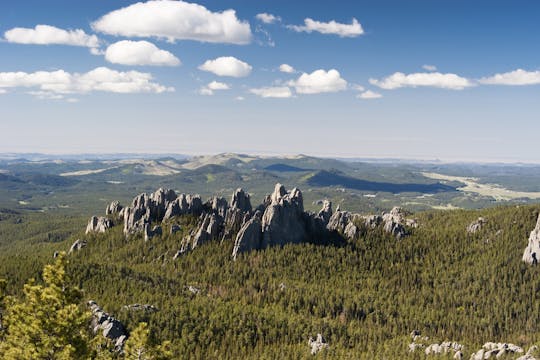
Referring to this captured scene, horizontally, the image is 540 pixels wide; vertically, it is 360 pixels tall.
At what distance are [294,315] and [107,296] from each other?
78198 mm

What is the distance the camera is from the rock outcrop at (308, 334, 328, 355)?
165 metres

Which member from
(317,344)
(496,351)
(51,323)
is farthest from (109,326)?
(496,351)

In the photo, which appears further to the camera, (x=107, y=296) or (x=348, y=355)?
(x=107, y=296)

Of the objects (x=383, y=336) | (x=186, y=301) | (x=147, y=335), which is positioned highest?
(x=147, y=335)

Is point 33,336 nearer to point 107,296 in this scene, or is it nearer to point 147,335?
point 147,335

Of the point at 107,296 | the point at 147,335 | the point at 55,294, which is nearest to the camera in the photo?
the point at 55,294

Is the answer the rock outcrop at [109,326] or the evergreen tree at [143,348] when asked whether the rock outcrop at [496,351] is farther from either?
the evergreen tree at [143,348]

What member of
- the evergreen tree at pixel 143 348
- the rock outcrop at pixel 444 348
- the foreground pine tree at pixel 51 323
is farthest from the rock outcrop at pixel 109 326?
the rock outcrop at pixel 444 348

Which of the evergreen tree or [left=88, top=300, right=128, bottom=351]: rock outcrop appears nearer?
the evergreen tree

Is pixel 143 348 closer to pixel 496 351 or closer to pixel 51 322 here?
pixel 51 322

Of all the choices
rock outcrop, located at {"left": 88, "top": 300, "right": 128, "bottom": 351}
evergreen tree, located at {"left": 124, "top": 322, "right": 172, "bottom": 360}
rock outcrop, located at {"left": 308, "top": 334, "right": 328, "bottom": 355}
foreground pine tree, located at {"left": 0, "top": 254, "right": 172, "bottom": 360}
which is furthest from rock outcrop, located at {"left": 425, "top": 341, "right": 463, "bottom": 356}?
foreground pine tree, located at {"left": 0, "top": 254, "right": 172, "bottom": 360}

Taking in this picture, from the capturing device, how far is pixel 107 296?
178250 millimetres

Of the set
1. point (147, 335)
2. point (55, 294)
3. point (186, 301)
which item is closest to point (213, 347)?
point (186, 301)

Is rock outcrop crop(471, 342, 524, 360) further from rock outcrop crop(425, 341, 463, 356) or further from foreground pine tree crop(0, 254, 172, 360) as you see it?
foreground pine tree crop(0, 254, 172, 360)
